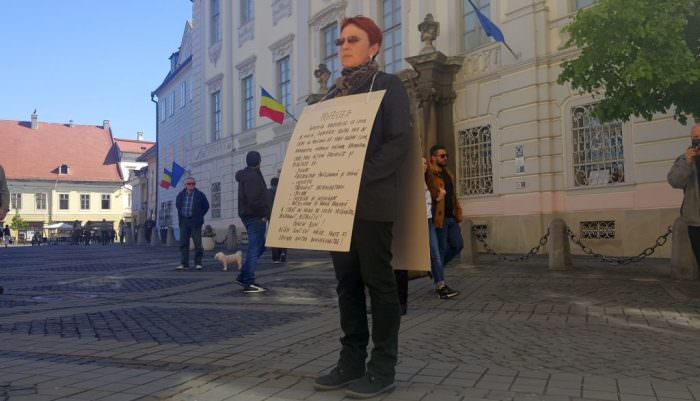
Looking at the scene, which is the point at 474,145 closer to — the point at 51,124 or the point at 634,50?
the point at 634,50

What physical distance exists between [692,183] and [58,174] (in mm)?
74377

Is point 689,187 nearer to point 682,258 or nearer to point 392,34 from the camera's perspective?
point 682,258

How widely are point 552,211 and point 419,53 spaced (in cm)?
582

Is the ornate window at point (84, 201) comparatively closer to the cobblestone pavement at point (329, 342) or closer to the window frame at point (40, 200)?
the window frame at point (40, 200)

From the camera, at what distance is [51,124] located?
7650cm

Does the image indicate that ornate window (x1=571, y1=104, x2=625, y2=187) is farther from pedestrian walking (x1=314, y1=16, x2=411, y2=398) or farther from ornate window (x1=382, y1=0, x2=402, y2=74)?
pedestrian walking (x1=314, y1=16, x2=411, y2=398)

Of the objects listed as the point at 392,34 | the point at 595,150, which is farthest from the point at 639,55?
the point at 392,34

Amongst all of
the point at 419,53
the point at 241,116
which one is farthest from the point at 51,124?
the point at 419,53

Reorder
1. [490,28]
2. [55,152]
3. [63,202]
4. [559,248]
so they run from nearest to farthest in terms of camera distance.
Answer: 1. [559,248]
2. [490,28]
3. [63,202]
4. [55,152]

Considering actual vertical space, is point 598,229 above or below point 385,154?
below

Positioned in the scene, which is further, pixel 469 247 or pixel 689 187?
pixel 469 247

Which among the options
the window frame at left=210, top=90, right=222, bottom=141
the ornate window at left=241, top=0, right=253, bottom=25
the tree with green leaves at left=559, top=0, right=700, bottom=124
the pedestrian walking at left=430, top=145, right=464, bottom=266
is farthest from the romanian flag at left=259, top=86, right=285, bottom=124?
the pedestrian walking at left=430, top=145, right=464, bottom=266

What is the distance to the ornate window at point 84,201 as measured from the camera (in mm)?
72438

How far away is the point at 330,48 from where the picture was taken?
22281 millimetres
